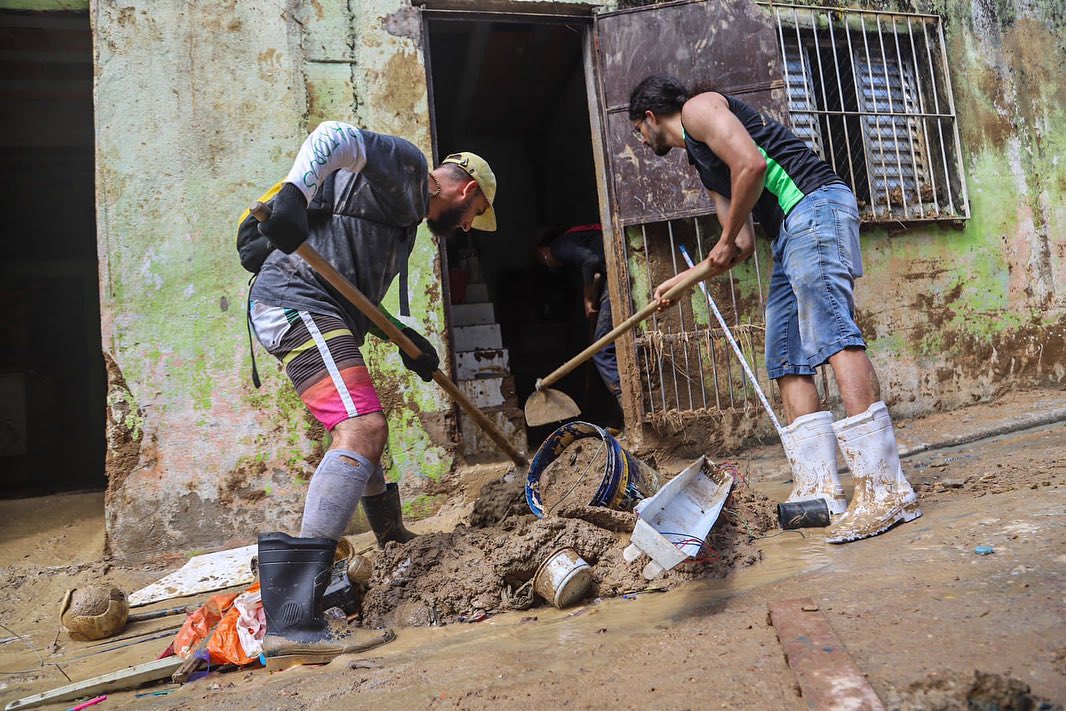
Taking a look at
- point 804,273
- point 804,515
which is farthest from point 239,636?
point 804,273

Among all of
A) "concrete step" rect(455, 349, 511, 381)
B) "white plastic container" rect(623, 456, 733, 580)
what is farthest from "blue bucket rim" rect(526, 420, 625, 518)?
"concrete step" rect(455, 349, 511, 381)

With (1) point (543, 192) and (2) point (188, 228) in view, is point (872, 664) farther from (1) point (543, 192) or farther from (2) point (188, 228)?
(1) point (543, 192)

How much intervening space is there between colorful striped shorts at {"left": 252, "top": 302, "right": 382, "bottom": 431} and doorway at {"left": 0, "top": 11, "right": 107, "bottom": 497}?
485cm

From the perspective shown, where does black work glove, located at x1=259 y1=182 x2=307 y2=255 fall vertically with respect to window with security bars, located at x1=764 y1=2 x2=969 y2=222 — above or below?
below

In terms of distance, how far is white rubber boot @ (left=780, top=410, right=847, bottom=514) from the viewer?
279cm

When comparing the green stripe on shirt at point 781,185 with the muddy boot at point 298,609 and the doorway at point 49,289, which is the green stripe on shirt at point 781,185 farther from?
the doorway at point 49,289

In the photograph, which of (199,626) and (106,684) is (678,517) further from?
(106,684)

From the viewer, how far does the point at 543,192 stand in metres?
9.41

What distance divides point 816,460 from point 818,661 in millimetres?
1528

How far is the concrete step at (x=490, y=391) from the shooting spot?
529 cm

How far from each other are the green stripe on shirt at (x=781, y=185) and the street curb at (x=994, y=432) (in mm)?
2081

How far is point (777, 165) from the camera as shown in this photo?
9.27ft

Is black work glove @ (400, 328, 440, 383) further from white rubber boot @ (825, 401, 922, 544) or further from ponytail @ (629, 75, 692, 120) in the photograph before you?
white rubber boot @ (825, 401, 922, 544)

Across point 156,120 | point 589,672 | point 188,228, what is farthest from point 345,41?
point 589,672
